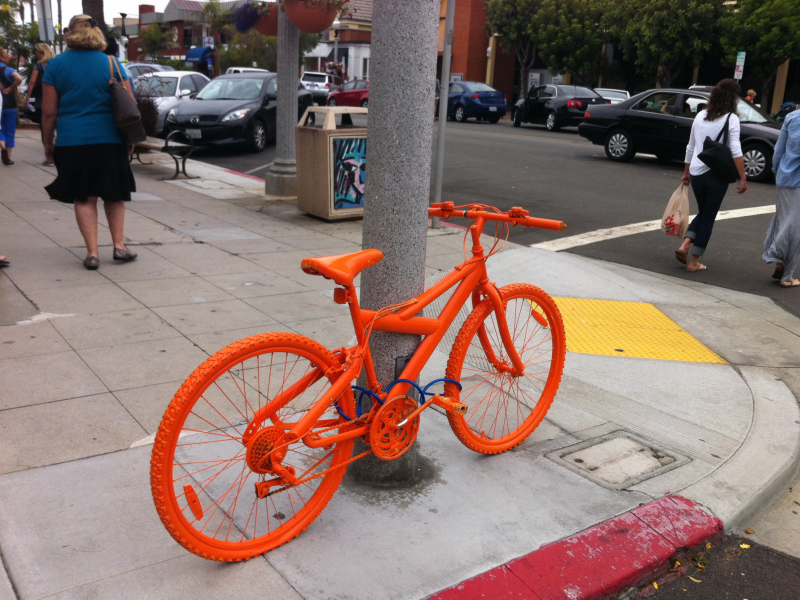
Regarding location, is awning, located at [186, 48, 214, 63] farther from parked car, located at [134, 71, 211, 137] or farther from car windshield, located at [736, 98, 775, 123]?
car windshield, located at [736, 98, 775, 123]

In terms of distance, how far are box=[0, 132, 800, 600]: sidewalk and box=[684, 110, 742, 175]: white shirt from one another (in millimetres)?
1190

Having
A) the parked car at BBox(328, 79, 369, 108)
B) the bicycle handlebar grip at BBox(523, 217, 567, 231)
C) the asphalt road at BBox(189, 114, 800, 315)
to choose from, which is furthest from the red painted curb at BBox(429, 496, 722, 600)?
the parked car at BBox(328, 79, 369, 108)

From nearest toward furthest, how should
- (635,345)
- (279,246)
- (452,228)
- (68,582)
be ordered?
(68,582) < (635,345) < (279,246) < (452,228)

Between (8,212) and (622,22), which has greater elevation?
(622,22)

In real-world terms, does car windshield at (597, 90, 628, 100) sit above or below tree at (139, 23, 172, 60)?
below

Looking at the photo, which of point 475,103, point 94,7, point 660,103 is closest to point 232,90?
point 94,7

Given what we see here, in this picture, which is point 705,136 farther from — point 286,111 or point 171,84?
point 171,84

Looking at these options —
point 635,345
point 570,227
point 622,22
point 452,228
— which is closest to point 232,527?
point 635,345

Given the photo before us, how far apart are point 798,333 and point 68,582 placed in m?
5.61

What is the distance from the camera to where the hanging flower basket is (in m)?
9.55

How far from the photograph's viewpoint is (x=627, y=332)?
19.3 ft

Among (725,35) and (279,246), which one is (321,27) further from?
(725,35)

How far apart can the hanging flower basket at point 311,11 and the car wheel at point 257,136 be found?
240 inches

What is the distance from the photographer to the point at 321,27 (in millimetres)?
10047
